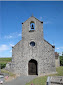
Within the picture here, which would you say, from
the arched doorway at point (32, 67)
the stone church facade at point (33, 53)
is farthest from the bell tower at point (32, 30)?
the arched doorway at point (32, 67)

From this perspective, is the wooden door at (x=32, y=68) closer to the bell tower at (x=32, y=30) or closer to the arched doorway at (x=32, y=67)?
the arched doorway at (x=32, y=67)

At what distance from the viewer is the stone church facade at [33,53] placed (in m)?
15.5

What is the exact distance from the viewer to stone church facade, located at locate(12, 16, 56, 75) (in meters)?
15.5

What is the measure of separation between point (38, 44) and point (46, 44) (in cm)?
137

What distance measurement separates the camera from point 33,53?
1602cm

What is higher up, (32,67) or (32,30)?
(32,30)

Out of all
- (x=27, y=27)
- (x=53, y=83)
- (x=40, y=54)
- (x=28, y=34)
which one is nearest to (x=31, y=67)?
(x=40, y=54)

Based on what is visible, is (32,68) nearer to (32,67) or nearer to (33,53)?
(32,67)

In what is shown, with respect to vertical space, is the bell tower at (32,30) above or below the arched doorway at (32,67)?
above

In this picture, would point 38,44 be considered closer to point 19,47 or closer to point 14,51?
point 19,47

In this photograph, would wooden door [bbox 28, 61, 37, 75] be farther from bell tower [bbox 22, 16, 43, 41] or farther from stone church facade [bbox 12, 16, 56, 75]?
bell tower [bbox 22, 16, 43, 41]

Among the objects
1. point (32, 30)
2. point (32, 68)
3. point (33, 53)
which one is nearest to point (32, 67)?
point (32, 68)

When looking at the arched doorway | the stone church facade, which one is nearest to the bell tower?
the stone church facade

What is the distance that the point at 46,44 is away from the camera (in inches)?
626
